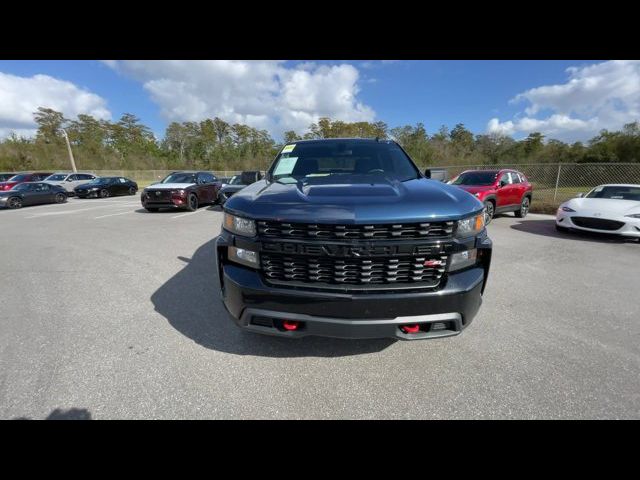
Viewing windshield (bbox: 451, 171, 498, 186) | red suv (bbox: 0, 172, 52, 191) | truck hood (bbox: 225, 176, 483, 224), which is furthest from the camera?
red suv (bbox: 0, 172, 52, 191)

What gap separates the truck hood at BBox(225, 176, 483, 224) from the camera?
1826mm

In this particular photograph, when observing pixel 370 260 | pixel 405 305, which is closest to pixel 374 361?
pixel 405 305

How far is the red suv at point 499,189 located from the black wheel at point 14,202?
20.1m

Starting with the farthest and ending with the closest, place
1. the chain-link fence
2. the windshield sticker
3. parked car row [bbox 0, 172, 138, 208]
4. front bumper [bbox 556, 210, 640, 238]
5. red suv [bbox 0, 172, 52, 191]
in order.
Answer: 1. red suv [bbox 0, 172, 52, 191]
2. parked car row [bbox 0, 172, 138, 208]
3. the chain-link fence
4. front bumper [bbox 556, 210, 640, 238]
5. the windshield sticker

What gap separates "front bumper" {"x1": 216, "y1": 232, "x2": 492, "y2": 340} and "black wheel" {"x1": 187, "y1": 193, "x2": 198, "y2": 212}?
416 inches

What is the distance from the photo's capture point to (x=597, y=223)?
256 inches

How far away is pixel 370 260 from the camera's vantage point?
188 centimetres

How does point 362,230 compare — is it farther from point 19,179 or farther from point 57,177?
point 57,177

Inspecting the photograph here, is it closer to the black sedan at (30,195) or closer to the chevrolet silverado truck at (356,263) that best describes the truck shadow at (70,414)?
the chevrolet silverado truck at (356,263)

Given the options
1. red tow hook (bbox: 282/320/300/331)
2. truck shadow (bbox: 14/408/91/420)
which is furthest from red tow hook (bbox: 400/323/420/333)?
truck shadow (bbox: 14/408/91/420)

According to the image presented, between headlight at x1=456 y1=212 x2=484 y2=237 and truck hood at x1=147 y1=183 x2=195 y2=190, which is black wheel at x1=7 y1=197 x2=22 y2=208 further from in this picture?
headlight at x1=456 y1=212 x2=484 y2=237

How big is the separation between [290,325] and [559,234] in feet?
27.0

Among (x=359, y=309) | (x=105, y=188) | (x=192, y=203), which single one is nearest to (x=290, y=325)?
(x=359, y=309)
